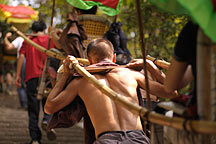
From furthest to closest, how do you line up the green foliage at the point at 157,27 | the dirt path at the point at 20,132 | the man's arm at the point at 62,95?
the green foliage at the point at 157,27 < the dirt path at the point at 20,132 < the man's arm at the point at 62,95

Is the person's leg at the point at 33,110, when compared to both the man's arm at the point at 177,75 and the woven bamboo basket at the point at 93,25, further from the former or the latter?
the man's arm at the point at 177,75

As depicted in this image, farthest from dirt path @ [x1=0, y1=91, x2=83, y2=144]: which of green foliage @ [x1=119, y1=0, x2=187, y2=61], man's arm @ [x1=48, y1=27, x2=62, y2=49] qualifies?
man's arm @ [x1=48, y1=27, x2=62, y2=49]

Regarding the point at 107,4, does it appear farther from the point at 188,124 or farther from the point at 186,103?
the point at 188,124

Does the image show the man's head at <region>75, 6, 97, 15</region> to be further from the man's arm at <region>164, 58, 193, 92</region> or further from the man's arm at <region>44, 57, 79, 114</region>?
the man's arm at <region>164, 58, 193, 92</region>

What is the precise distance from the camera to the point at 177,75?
2.59 metres

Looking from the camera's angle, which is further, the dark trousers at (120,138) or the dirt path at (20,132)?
the dirt path at (20,132)

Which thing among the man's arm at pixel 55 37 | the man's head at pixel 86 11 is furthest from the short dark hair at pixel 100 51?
the man's head at pixel 86 11

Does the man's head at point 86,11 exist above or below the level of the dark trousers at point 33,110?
above

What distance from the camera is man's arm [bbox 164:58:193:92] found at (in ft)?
8.43

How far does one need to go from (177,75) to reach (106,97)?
33.7 inches

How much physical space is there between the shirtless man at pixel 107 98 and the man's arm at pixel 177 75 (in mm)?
668

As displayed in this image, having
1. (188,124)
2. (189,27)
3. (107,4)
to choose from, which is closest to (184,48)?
(189,27)

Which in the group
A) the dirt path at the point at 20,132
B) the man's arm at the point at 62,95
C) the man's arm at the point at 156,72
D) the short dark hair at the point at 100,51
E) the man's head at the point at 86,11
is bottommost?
the dirt path at the point at 20,132

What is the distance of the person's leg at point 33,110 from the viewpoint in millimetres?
6551
